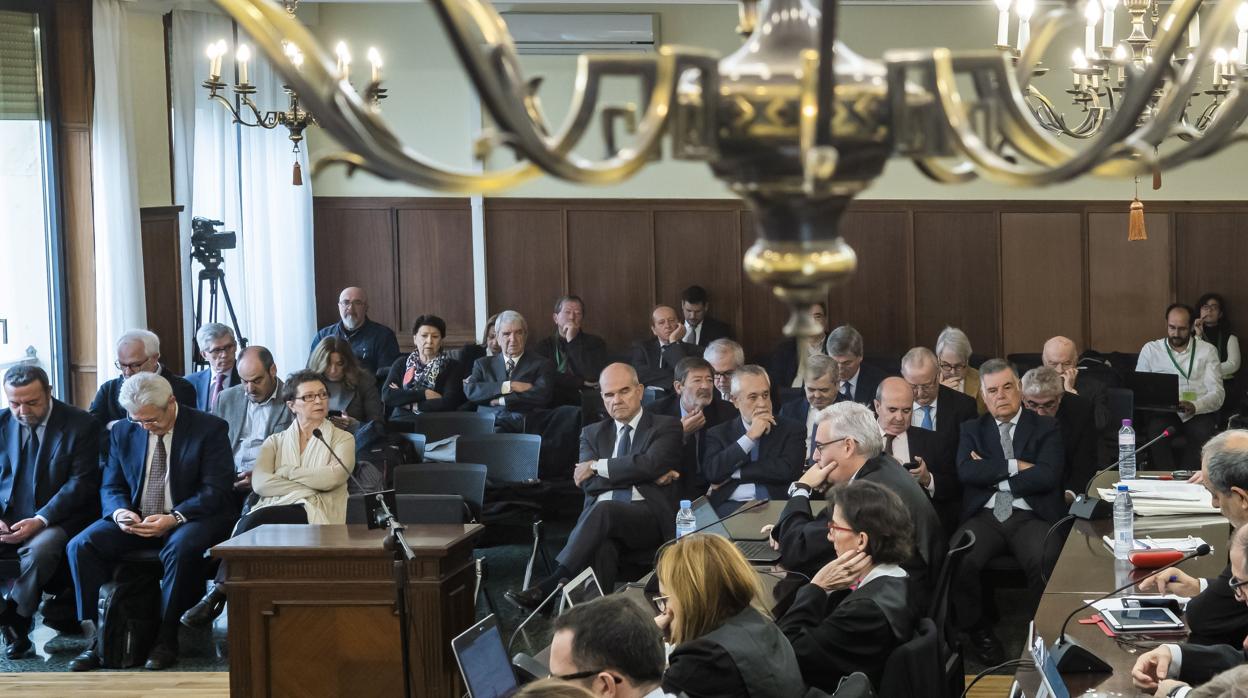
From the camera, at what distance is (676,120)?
3.94 feet

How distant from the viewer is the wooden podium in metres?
5.11

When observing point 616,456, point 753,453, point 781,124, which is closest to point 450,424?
point 616,456

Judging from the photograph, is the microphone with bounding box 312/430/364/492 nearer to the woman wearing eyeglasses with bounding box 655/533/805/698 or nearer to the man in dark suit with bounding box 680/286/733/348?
the woman wearing eyeglasses with bounding box 655/533/805/698

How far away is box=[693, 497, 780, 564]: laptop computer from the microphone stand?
102 cm

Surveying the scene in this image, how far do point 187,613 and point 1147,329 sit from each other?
832 centimetres

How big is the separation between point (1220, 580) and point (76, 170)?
7071 mm

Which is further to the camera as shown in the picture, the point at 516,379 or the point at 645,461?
the point at 516,379

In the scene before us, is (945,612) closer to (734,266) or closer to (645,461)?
(645,461)

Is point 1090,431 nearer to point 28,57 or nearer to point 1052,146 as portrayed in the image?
point 1052,146

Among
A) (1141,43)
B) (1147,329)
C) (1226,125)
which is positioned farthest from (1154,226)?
(1226,125)

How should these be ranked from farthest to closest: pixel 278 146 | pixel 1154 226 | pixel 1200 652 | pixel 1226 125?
pixel 1154 226
pixel 278 146
pixel 1200 652
pixel 1226 125

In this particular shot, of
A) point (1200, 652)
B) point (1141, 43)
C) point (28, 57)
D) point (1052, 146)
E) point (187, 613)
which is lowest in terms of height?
point (187, 613)

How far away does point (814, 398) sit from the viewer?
7.04 m

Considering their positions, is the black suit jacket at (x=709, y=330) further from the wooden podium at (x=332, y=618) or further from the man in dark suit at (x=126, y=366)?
the wooden podium at (x=332, y=618)
